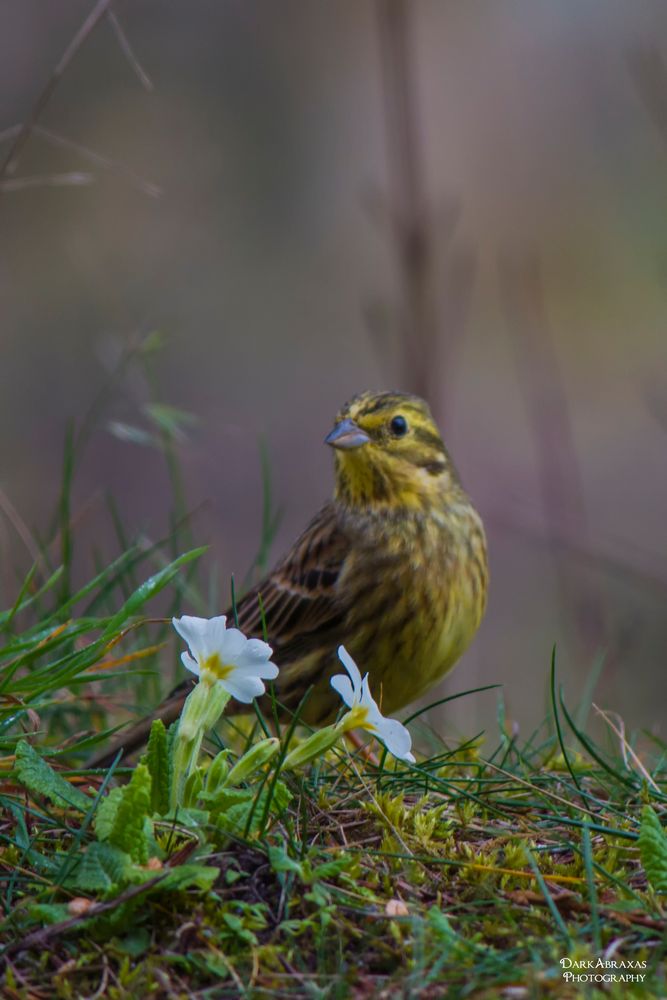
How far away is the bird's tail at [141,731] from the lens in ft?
14.2

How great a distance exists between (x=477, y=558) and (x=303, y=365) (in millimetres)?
8211

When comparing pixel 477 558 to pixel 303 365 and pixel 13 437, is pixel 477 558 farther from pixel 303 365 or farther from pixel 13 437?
pixel 303 365

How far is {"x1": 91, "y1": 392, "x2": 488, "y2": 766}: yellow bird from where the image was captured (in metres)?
4.79

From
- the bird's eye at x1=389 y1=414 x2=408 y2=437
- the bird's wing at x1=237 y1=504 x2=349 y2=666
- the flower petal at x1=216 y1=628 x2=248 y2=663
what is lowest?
the bird's wing at x1=237 y1=504 x2=349 y2=666

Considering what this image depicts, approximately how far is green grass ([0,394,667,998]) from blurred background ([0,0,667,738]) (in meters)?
6.36

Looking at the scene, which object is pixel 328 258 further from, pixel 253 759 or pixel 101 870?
pixel 101 870

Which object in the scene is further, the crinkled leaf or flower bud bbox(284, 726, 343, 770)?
flower bud bbox(284, 726, 343, 770)

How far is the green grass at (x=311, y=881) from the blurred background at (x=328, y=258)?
636 cm

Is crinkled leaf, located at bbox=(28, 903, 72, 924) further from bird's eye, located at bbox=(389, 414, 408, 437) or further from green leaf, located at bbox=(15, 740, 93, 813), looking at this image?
bird's eye, located at bbox=(389, 414, 408, 437)

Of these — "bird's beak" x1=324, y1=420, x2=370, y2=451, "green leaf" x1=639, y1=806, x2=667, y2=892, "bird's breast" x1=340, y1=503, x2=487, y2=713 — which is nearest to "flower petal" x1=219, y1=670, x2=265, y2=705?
"green leaf" x1=639, y1=806, x2=667, y2=892

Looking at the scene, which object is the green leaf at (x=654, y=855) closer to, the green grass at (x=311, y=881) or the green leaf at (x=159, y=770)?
the green grass at (x=311, y=881)

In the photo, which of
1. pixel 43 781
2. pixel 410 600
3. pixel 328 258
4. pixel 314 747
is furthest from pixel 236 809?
pixel 328 258

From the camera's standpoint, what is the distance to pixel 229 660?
3031mm

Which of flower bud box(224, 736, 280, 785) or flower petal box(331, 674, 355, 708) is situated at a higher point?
flower petal box(331, 674, 355, 708)
